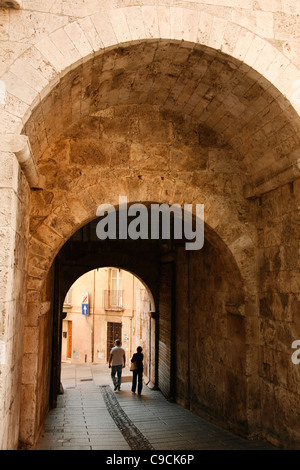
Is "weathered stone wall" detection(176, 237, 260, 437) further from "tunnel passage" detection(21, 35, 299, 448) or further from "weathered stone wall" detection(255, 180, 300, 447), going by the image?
"weathered stone wall" detection(255, 180, 300, 447)

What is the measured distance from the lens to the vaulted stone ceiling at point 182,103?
11.0ft

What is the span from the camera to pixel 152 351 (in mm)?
9320

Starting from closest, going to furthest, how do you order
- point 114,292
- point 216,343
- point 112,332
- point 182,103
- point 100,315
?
point 182,103 → point 216,343 → point 112,332 → point 114,292 → point 100,315

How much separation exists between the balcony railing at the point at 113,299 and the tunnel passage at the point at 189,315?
22.8ft

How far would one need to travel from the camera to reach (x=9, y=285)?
2670 mm

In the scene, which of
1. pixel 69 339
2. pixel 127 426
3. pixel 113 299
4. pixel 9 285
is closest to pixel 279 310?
pixel 9 285

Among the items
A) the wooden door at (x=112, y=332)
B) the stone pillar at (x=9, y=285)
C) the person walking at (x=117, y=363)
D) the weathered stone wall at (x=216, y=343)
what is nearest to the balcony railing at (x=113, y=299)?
the wooden door at (x=112, y=332)

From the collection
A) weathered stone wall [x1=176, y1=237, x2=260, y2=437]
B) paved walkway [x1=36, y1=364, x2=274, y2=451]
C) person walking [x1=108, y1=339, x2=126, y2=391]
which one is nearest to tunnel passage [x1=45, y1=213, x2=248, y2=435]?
weathered stone wall [x1=176, y1=237, x2=260, y2=437]

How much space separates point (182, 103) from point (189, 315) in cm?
348

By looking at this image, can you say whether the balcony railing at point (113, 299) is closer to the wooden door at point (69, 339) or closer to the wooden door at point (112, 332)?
the wooden door at point (112, 332)

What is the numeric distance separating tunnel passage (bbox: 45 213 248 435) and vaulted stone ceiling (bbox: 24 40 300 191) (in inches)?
44.8

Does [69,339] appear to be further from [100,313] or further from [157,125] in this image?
[157,125]

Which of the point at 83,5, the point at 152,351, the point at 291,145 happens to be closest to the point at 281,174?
the point at 291,145

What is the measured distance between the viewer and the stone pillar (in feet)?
8.47
